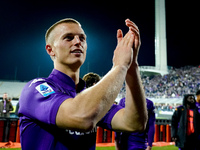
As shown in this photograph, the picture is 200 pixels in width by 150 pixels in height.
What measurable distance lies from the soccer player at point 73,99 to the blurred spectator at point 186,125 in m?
4.14

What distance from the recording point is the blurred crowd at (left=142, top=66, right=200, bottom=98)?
2877 cm

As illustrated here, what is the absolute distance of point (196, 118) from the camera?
5.07 m

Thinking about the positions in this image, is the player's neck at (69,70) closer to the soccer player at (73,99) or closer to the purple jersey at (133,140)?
the soccer player at (73,99)

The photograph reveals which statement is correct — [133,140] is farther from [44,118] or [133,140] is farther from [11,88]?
[11,88]

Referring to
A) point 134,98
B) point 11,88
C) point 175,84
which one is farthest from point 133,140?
point 175,84

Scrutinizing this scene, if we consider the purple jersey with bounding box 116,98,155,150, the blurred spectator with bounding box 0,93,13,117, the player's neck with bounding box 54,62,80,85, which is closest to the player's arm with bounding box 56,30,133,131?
the player's neck with bounding box 54,62,80,85

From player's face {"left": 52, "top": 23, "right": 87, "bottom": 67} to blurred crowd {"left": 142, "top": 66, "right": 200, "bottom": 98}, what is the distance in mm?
27831

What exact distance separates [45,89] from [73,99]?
20 centimetres

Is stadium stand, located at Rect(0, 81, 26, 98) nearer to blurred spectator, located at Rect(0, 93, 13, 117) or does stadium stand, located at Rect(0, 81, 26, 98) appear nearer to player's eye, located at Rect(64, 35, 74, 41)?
blurred spectator, located at Rect(0, 93, 13, 117)

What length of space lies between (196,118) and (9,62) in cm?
4283

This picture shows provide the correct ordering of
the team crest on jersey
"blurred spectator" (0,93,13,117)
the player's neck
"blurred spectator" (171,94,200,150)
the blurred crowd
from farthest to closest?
the blurred crowd, "blurred spectator" (0,93,13,117), "blurred spectator" (171,94,200,150), the player's neck, the team crest on jersey

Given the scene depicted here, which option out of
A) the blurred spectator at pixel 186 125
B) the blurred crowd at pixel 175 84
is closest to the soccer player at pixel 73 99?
the blurred spectator at pixel 186 125

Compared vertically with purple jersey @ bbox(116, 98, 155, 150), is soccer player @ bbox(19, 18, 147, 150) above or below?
above

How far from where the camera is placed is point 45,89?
1.00 meters
